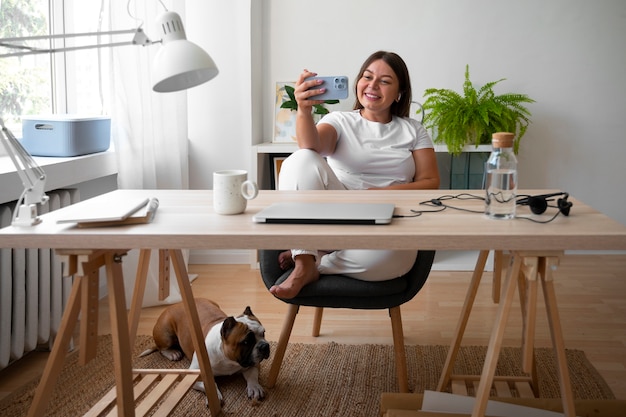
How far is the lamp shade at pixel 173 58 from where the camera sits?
4.80 feet

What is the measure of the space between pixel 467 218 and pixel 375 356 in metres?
1.11

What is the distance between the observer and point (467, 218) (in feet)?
5.33

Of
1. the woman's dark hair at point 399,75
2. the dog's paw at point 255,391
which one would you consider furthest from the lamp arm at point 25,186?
the woman's dark hair at point 399,75

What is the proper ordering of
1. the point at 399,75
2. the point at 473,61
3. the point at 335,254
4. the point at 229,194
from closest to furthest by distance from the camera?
the point at 229,194 < the point at 335,254 < the point at 399,75 < the point at 473,61

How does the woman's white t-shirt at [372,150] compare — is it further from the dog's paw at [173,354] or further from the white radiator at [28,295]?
the white radiator at [28,295]

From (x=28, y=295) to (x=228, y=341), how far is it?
2.43ft

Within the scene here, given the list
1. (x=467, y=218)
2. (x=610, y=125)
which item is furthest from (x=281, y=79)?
(x=467, y=218)

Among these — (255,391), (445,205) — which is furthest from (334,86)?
(255,391)

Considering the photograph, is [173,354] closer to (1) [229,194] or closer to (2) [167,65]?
(1) [229,194]

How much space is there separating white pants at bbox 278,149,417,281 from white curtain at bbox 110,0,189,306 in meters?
1.06

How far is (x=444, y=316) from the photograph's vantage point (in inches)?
121

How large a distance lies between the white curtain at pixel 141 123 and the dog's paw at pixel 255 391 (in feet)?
3.59

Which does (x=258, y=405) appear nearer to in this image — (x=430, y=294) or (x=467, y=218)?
A: (x=467, y=218)

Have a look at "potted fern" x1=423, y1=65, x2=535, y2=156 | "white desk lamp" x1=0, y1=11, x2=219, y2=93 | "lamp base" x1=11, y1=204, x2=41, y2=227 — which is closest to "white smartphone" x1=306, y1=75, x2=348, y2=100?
"white desk lamp" x1=0, y1=11, x2=219, y2=93
